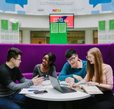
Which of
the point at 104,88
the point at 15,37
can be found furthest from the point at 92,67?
the point at 15,37

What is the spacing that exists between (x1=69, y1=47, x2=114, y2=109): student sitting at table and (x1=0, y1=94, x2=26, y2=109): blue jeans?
2.18 feet

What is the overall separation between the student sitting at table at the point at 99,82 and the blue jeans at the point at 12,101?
0.66m

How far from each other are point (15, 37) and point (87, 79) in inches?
192

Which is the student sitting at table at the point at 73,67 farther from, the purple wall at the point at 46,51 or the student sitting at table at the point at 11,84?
the purple wall at the point at 46,51

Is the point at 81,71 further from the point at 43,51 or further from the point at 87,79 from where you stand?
the point at 43,51

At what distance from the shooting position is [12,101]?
303 centimetres

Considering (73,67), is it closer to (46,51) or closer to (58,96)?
(46,51)

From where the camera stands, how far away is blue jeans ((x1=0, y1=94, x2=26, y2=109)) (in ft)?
9.48

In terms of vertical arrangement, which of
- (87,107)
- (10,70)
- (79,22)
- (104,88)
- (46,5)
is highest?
(46,5)

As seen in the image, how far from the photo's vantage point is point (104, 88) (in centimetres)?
307

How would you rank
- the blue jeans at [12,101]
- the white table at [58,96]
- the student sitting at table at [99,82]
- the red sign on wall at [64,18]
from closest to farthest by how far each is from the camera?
the white table at [58,96]
the blue jeans at [12,101]
the student sitting at table at [99,82]
the red sign on wall at [64,18]

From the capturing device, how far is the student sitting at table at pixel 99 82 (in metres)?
3.04

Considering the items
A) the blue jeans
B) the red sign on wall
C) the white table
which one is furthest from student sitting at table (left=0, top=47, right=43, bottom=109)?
the red sign on wall

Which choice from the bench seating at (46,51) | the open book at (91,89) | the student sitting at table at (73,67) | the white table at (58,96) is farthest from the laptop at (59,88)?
the bench seating at (46,51)
